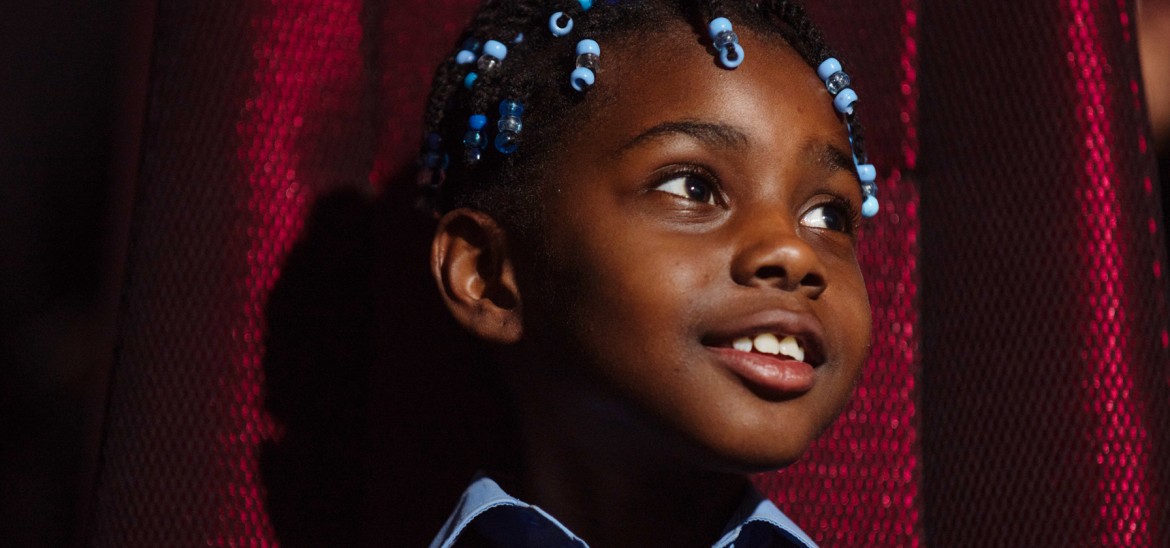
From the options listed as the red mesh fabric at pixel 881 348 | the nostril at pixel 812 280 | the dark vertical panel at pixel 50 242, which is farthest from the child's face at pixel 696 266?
the dark vertical panel at pixel 50 242

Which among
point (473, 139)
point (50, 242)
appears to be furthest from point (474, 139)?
point (50, 242)

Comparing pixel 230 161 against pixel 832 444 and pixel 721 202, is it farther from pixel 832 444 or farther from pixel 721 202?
pixel 832 444

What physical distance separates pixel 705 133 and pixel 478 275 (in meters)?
0.21

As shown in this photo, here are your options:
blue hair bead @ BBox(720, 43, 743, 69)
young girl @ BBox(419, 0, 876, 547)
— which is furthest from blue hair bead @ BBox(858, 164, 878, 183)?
blue hair bead @ BBox(720, 43, 743, 69)

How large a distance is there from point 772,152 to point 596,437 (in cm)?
24

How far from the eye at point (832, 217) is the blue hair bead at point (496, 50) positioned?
0.26 metres

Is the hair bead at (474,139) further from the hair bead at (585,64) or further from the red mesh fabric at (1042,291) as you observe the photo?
the red mesh fabric at (1042,291)

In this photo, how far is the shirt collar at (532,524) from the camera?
0.88m

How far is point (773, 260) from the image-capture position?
77 cm

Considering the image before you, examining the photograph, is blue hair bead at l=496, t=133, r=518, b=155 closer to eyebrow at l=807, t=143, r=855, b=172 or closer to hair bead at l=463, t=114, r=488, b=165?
hair bead at l=463, t=114, r=488, b=165

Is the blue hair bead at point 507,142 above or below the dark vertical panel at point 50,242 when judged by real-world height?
above

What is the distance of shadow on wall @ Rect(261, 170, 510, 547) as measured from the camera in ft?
3.45

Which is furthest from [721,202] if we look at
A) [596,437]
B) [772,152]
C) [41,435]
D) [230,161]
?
[41,435]

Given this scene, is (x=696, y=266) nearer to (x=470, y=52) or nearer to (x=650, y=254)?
(x=650, y=254)
